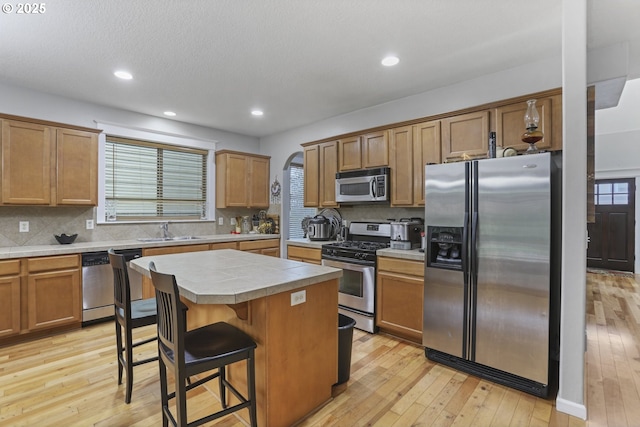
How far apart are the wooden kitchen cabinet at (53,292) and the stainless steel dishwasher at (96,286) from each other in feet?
0.18

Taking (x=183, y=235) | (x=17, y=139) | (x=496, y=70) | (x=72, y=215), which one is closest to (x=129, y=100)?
(x=17, y=139)

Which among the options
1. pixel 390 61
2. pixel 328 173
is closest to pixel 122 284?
pixel 390 61

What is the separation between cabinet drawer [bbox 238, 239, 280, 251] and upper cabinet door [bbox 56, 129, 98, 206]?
1999mm

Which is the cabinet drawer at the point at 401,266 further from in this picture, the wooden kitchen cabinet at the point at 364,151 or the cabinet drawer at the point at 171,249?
the cabinet drawer at the point at 171,249

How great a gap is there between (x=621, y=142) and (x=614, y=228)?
6.36ft

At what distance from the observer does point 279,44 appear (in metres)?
2.60

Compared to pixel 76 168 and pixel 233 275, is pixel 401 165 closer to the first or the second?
pixel 233 275

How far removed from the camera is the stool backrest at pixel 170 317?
4.79 ft

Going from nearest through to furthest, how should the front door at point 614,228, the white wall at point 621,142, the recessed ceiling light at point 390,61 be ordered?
the recessed ceiling light at point 390,61 → the white wall at point 621,142 → the front door at point 614,228

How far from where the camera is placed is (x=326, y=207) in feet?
15.3

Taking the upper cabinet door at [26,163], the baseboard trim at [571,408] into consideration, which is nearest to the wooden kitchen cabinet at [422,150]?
the baseboard trim at [571,408]

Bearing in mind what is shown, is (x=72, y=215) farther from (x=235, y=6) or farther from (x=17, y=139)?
(x=235, y=6)

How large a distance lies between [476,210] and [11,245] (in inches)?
193

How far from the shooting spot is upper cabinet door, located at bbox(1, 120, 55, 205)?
3.27 meters
